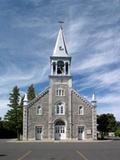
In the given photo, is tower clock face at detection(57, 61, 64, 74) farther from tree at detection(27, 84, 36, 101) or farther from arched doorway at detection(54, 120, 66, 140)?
tree at detection(27, 84, 36, 101)

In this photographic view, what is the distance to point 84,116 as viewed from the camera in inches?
2790

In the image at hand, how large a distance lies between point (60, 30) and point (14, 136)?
30.4 metres

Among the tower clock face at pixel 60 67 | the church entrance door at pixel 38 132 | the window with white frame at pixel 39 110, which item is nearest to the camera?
the church entrance door at pixel 38 132

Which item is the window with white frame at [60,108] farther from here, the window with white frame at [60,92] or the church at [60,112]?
the window with white frame at [60,92]

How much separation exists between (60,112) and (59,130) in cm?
322

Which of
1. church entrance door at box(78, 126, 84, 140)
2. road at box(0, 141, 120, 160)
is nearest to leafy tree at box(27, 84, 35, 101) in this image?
church entrance door at box(78, 126, 84, 140)

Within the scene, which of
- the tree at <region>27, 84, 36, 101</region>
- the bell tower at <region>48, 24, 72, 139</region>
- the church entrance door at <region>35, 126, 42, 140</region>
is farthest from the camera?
the tree at <region>27, 84, 36, 101</region>

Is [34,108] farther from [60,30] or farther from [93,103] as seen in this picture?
[60,30]

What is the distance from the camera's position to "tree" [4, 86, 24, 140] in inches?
3118

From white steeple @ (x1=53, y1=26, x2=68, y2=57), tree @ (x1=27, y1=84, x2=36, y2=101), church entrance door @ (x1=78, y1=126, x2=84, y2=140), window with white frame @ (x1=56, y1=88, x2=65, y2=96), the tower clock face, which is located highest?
white steeple @ (x1=53, y1=26, x2=68, y2=57)

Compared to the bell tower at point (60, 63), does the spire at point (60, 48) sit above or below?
above

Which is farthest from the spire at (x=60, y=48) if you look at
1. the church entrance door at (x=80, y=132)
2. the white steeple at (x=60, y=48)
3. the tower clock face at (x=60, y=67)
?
the church entrance door at (x=80, y=132)

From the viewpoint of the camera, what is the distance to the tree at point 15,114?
7919 centimetres

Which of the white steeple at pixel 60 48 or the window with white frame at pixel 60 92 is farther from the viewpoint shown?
the white steeple at pixel 60 48
